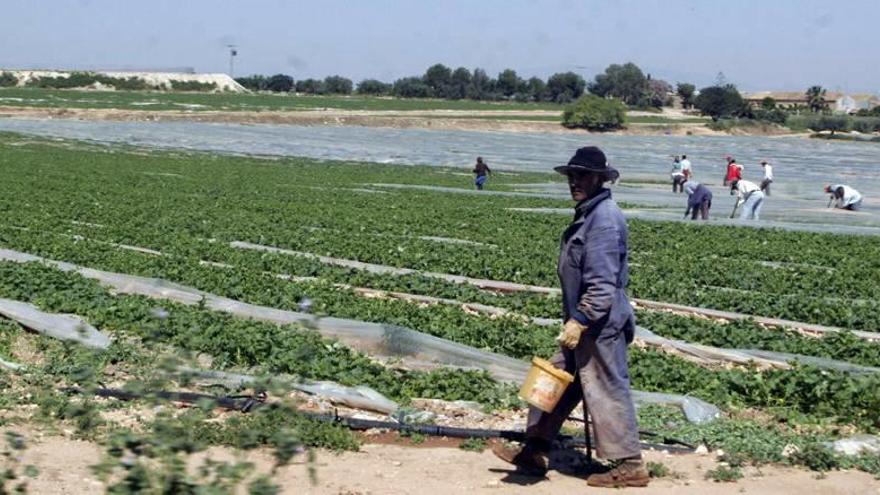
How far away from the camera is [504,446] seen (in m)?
7.15

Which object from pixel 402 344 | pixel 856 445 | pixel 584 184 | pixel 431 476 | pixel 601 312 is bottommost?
pixel 402 344

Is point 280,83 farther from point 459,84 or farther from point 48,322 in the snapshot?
point 48,322

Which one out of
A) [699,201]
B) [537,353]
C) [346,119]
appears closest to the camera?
[537,353]

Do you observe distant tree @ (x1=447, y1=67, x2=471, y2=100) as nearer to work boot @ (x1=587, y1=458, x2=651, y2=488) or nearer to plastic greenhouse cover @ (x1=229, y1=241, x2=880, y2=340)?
plastic greenhouse cover @ (x1=229, y1=241, x2=880, y2=340)

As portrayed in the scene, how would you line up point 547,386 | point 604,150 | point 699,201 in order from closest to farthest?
1. point 547,386
2. point 699,201
3. point 604,150

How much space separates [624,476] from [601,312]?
3.03ft

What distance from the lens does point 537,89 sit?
152500 millimetres

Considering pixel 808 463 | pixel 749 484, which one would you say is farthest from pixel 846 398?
pixel 749 484

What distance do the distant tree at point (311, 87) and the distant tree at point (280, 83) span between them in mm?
1766

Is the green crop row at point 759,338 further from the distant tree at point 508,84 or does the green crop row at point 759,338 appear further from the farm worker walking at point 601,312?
the distant tree at point 508,84

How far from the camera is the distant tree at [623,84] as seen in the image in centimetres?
14562

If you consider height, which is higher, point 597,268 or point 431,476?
point 597,268

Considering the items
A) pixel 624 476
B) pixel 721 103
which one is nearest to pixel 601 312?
pixel 624 476

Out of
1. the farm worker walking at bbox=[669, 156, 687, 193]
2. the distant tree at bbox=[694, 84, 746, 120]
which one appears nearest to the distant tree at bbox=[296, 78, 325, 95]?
the distant tree at bbox=[694, 84, 746, 120]
